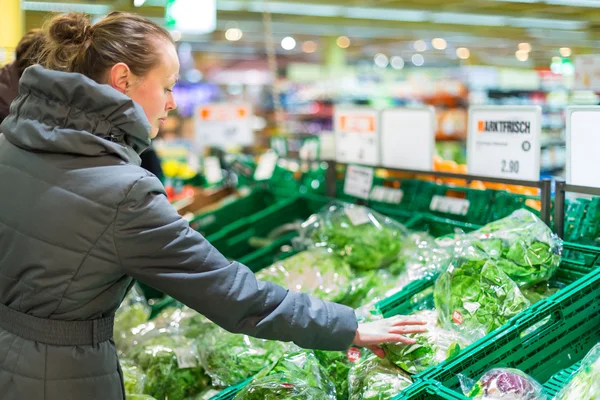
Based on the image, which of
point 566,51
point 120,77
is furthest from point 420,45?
point 120,77

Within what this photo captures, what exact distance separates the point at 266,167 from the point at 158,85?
3.12 metres

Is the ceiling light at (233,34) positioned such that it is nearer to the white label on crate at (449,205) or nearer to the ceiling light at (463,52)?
the ceiling light at (463,52)

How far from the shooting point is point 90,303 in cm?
157

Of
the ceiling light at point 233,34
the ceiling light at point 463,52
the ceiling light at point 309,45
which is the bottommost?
the ceiling light at point 463,52

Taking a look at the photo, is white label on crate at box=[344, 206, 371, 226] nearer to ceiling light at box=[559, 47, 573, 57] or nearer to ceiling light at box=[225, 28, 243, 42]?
ceiling light at box=[225, 28, 243, 42]

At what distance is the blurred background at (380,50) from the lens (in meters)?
9.45

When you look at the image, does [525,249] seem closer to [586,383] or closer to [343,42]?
[586,383]

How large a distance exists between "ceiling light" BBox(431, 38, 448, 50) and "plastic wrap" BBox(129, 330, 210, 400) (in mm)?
15500

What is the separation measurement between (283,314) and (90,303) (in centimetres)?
47

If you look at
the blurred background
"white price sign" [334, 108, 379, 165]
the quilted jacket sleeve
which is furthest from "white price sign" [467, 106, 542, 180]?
the blurred background

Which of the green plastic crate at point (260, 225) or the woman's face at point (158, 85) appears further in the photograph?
the green plastic crate at point (260, 225)

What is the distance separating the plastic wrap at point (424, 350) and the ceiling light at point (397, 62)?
21.3 m

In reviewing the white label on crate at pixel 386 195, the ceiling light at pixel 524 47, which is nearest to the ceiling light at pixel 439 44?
the ceiling light at pixel 524 47

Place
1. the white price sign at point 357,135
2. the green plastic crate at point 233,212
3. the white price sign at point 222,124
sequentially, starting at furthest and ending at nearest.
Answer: the white price sign at point 222,124, the green plastic crate at point 233,212, the white price sign at point 357,135
